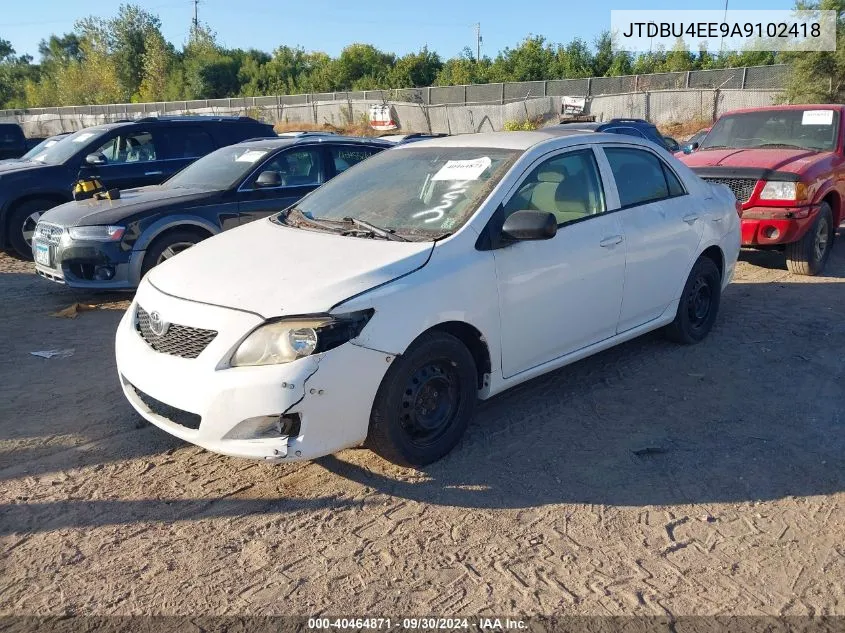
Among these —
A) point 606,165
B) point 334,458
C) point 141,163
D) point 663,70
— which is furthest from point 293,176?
point 663,70

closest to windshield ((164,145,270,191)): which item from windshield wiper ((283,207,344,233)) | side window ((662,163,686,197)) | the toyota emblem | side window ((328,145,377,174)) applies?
side window ((328,145,377,174))

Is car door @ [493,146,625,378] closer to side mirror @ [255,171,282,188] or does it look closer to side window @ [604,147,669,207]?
side window @ [604,147,669,207]

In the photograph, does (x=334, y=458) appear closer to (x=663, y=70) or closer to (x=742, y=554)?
(x=742, y=554)

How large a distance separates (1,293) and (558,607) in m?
7.20

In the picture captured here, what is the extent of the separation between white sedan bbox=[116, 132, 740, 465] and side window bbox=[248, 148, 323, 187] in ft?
9.59

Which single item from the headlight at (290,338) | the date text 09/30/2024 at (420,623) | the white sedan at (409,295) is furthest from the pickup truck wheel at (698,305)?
the date text 09/30/2024 at (420,623)

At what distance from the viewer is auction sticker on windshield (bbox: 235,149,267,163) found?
25.3 feet

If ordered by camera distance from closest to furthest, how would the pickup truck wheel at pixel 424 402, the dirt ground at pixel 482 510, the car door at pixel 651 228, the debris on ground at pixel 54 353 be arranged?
the dirt ground at pixel 482 510 → the pickup truck wheel at pixel 424 402 → the car door at pixel 651 228 → the debris on ground at pixel 54 353

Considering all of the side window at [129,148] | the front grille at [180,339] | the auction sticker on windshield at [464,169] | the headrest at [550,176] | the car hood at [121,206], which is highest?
the side window at [129,148]

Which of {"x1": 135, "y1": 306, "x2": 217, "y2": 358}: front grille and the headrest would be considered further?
the headrest

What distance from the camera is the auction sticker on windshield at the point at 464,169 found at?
4.27 m

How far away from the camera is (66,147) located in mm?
9773

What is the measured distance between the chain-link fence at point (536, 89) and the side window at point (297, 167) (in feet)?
80.7

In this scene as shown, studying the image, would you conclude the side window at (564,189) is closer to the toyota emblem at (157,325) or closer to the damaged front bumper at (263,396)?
the damaged front bumper at (263,396)
